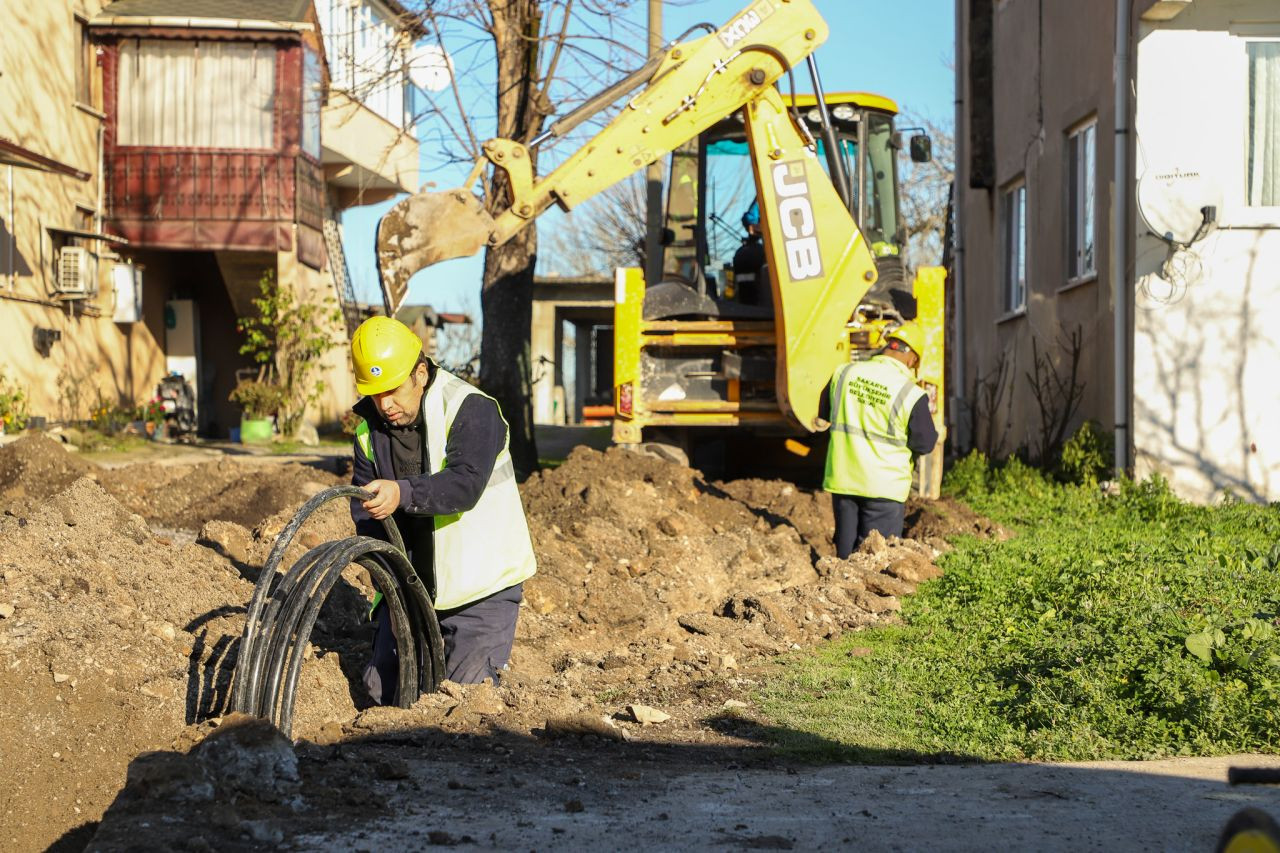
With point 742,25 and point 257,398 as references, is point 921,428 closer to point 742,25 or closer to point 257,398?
point 742,25

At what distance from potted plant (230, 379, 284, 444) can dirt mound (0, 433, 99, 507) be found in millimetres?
11130

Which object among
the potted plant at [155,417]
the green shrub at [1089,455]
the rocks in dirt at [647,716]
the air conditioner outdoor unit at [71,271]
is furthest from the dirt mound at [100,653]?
the potted plant at [155,417]

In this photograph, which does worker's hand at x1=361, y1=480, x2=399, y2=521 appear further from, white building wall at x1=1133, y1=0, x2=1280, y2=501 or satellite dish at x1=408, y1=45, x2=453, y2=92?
satellite dish at x1=408, y1=45, x2=453, y2=92

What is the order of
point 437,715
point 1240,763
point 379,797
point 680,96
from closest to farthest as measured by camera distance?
point 379,797 < point 1240,763 < point 437,715 < point 680,96

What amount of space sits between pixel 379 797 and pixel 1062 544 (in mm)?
6450

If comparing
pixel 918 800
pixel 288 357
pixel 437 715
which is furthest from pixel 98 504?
pixel 288 357

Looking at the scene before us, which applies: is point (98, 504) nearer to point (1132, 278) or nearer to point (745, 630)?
point (745, 630)

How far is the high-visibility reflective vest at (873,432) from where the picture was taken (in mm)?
9664

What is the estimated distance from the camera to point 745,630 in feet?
26.7

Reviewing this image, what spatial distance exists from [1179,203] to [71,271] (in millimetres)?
Result: 15407

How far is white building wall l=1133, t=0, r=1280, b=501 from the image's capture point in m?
11.7

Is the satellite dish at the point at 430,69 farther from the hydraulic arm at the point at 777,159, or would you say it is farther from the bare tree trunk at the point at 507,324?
the hydraulic arm at the point at 777,159

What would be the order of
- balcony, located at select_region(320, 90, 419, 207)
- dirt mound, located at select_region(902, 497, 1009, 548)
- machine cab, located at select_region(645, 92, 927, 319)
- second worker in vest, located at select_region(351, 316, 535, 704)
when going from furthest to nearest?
balcony, located at select_region(320, 90, 419, 207) < machine cab, located at select_region(645, 92, 927, 319) < dirt mound, located at select_region(902, 497, 1009, 548) < second worker in vest, located at select_region(351, 316, 535, 704)

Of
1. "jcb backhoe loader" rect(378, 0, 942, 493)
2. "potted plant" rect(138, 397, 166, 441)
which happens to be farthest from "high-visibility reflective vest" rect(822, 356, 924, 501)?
"potted plant" rect(138, 397, 166, 441)
